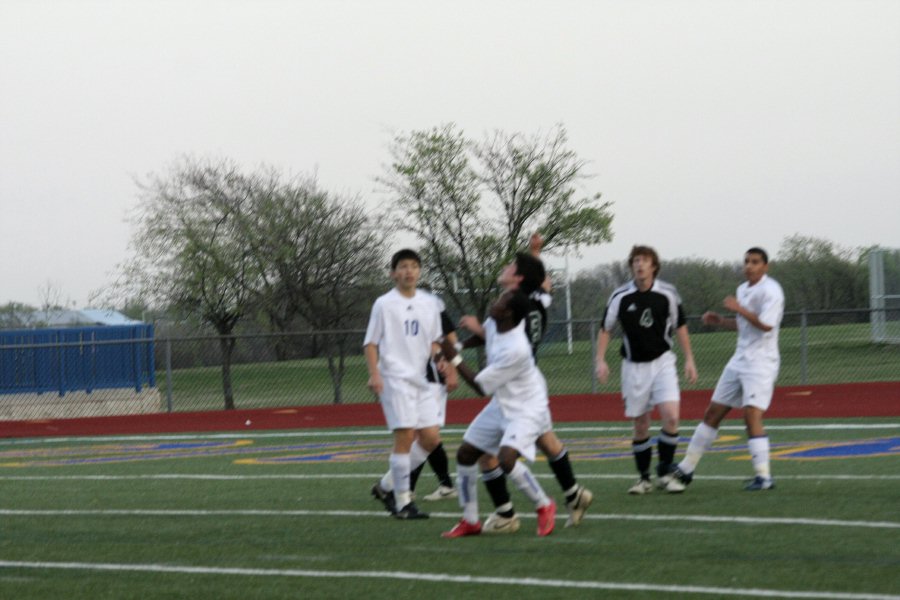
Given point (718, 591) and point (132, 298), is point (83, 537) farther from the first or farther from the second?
point (132, 298)

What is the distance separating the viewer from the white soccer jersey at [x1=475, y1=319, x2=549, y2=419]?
8.85m

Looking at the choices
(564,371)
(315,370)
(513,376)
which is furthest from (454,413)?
(513,376)

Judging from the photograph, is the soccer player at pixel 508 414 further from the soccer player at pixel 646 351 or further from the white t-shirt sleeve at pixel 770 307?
the white t-shirt sleeve at pixel 770 307

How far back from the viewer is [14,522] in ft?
36.6

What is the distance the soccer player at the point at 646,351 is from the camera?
36.9ft

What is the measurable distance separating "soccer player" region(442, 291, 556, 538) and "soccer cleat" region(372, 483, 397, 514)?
129 centimetres

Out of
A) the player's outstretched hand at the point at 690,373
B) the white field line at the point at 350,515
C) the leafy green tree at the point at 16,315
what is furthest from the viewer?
the leafy green tree at the point at 16,315

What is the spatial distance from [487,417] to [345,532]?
1337 mm

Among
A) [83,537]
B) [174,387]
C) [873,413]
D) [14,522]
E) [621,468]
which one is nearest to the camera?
[83,537]

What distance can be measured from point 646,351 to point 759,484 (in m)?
1.37

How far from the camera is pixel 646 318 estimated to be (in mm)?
11297

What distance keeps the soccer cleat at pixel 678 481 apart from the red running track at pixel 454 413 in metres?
8.63

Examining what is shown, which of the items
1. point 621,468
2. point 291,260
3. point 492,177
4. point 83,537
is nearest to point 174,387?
point 291,260

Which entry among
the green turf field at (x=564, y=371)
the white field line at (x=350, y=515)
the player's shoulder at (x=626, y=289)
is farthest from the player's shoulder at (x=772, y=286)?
the green turf field at (x=564, y=371)
